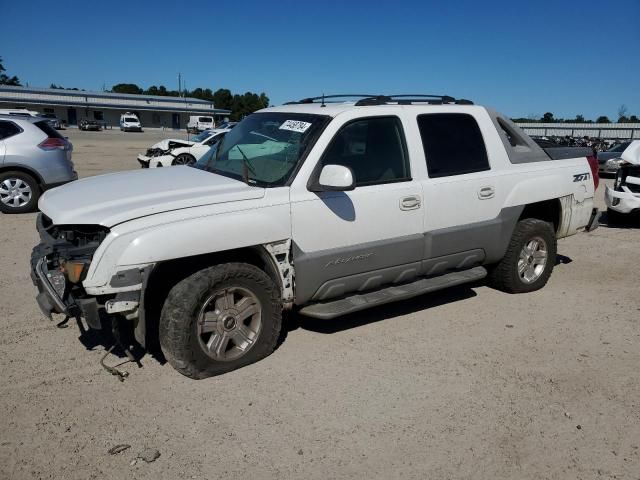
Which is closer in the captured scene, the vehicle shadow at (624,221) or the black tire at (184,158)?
the vehicle shadow at (624,221)

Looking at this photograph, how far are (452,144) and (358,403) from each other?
8.25ft

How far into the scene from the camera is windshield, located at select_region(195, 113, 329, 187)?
402 centimetres

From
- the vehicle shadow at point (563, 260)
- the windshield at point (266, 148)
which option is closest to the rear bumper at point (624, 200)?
Answer: the vehicle shadow at point (563, 260)

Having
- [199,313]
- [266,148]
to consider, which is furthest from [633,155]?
[199,313]

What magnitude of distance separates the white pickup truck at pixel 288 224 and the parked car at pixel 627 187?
427 cm

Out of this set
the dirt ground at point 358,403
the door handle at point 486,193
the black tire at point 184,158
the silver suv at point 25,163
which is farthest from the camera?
the black tire at point 184,158

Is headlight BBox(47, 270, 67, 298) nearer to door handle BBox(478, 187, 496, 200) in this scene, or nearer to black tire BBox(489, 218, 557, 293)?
door handle BBox(478, 187, 496, 200)

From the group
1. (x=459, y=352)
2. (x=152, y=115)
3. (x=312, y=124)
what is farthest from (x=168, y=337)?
(x=152, y=115)

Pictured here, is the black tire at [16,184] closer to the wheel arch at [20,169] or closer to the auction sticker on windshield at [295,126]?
the wheel arch at [20,169]

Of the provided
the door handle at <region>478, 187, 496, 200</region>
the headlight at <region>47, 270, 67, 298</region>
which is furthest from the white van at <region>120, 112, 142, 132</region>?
the headlight at <region>47, 270, 67, 298</region>

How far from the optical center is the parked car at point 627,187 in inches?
342

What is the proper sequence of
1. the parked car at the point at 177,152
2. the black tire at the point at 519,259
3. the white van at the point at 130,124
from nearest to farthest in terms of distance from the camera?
1. the black tire at the point at 519,259
2. the parked car at the point at 177,152
3. the white van at the point at 130,124

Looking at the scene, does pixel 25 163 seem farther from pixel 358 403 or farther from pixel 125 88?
pixel 125 88

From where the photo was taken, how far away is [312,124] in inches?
165
